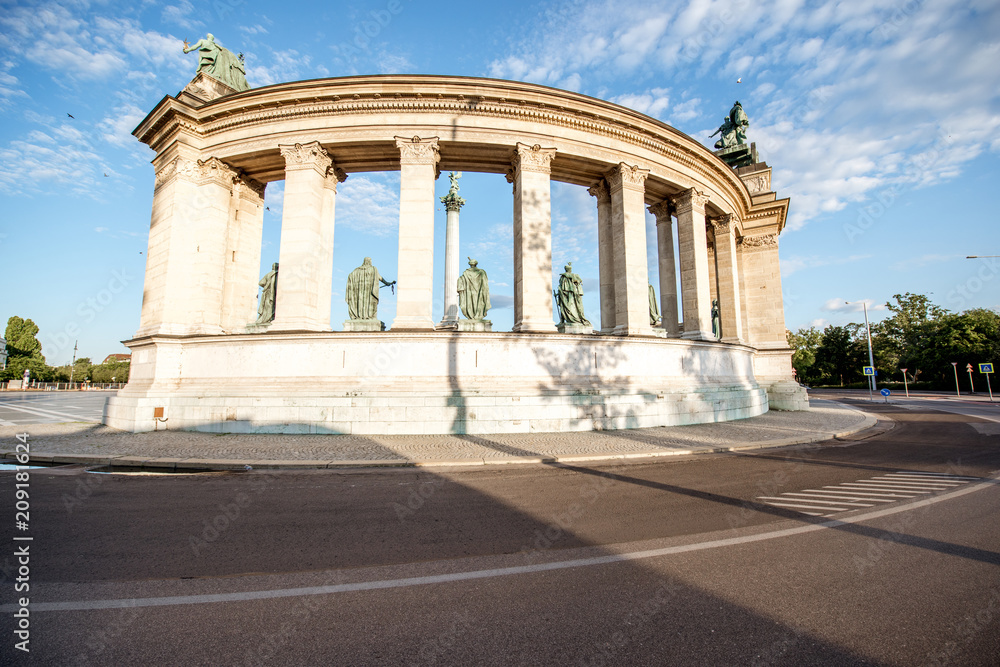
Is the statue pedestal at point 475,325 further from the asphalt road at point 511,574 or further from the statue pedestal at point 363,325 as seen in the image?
the asphalt road at point 511,574

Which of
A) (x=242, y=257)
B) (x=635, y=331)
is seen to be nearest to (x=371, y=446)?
(x=635, y=331)

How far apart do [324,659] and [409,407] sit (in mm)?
9736

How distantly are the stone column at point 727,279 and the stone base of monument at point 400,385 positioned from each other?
23.5 ft

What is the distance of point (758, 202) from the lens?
23.4 meters

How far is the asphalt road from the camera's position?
7.97ft

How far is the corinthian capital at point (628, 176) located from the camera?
16.2 m

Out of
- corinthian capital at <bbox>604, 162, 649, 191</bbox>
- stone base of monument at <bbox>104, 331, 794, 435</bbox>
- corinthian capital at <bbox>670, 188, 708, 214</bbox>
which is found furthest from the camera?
corinthian capital at <bbox>670, 188, 708, 214</bbox>

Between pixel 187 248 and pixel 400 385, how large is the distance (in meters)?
10.2

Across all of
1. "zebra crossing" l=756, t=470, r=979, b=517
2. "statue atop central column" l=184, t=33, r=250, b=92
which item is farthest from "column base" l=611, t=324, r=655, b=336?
"statue atop central column" l=184, t=33, r=250, b=92

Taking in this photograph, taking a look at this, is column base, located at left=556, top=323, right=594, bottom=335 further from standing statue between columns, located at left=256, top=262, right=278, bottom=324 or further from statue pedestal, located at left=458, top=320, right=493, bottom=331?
standing statue between columns, located at left=256, top=262, right=278, bottom=324

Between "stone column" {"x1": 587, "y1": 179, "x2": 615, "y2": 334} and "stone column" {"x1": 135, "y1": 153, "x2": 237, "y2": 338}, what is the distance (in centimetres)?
1518

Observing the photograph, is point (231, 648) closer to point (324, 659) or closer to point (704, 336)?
point (324, 659)

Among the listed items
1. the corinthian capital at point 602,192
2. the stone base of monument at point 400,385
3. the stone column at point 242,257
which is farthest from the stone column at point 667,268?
the stone column at point 242,257

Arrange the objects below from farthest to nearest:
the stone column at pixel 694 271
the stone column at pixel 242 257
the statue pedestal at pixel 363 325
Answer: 1. the stone column at pixel 694 271
2. the stone column at pixel 242 257
3. the statue pedestal at pixel 363 325
